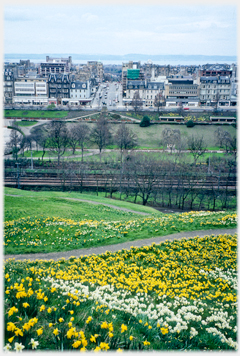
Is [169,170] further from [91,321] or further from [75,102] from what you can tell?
[75,102]

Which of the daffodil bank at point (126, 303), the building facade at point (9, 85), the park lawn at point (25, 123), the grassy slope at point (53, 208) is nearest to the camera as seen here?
the daffodil bank at point (126, 303)

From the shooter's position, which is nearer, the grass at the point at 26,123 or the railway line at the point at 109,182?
the railway line at the point at 109,182

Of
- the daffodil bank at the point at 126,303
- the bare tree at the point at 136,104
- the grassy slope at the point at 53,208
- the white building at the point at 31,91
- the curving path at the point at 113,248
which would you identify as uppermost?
the white building at the point at 31,91

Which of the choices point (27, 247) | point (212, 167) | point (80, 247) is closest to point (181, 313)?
point (80, 247)

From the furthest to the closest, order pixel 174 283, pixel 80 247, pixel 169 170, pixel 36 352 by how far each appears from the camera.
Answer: pixel 169 170, pixel 80 247, pixel 174 283, pixel 36 352

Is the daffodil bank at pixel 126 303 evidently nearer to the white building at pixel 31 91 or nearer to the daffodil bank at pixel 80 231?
the daffodil bank at pixel 80 231

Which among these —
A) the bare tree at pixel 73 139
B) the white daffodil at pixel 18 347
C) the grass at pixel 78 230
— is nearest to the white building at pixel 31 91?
the bare tree at pixel 73 139

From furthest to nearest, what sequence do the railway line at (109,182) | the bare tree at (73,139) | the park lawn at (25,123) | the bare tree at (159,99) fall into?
the bare tree at (159,99) < the park lawn at (25,123) < the bare tree at (73,139) < the railway line at (109,182)
